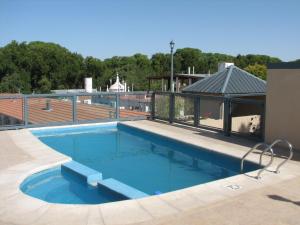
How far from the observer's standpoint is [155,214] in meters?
5.46

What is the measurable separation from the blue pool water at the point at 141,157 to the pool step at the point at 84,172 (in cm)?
69

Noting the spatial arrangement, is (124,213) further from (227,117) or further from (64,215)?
(227,117)

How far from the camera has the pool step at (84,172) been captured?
7824mm

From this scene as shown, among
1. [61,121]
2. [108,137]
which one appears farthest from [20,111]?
[108,137]

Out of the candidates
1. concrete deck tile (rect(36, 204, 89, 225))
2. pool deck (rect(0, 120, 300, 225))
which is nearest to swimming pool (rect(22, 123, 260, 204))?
pool deck (rect(0, 120, 300, 225))

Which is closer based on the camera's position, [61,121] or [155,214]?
[155,214]

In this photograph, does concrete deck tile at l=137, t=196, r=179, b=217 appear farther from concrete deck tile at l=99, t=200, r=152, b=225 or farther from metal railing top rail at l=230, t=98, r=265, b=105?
metal railing top rail at l=230, t=98, r=265, b=105

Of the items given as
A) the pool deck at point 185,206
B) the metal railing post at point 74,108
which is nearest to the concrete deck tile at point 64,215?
the pool deck at point 185,206

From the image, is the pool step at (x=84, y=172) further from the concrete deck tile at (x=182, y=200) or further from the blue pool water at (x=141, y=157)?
the concrete deck tile at (x=182, y=200)

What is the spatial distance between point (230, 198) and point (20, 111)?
9187 millimetres

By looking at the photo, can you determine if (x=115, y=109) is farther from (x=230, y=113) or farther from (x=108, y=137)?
(x=230, y=113)

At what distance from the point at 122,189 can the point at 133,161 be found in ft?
11.0

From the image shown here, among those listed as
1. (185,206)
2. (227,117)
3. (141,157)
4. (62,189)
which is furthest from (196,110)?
(185,206)

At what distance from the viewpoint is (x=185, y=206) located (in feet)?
19.1
